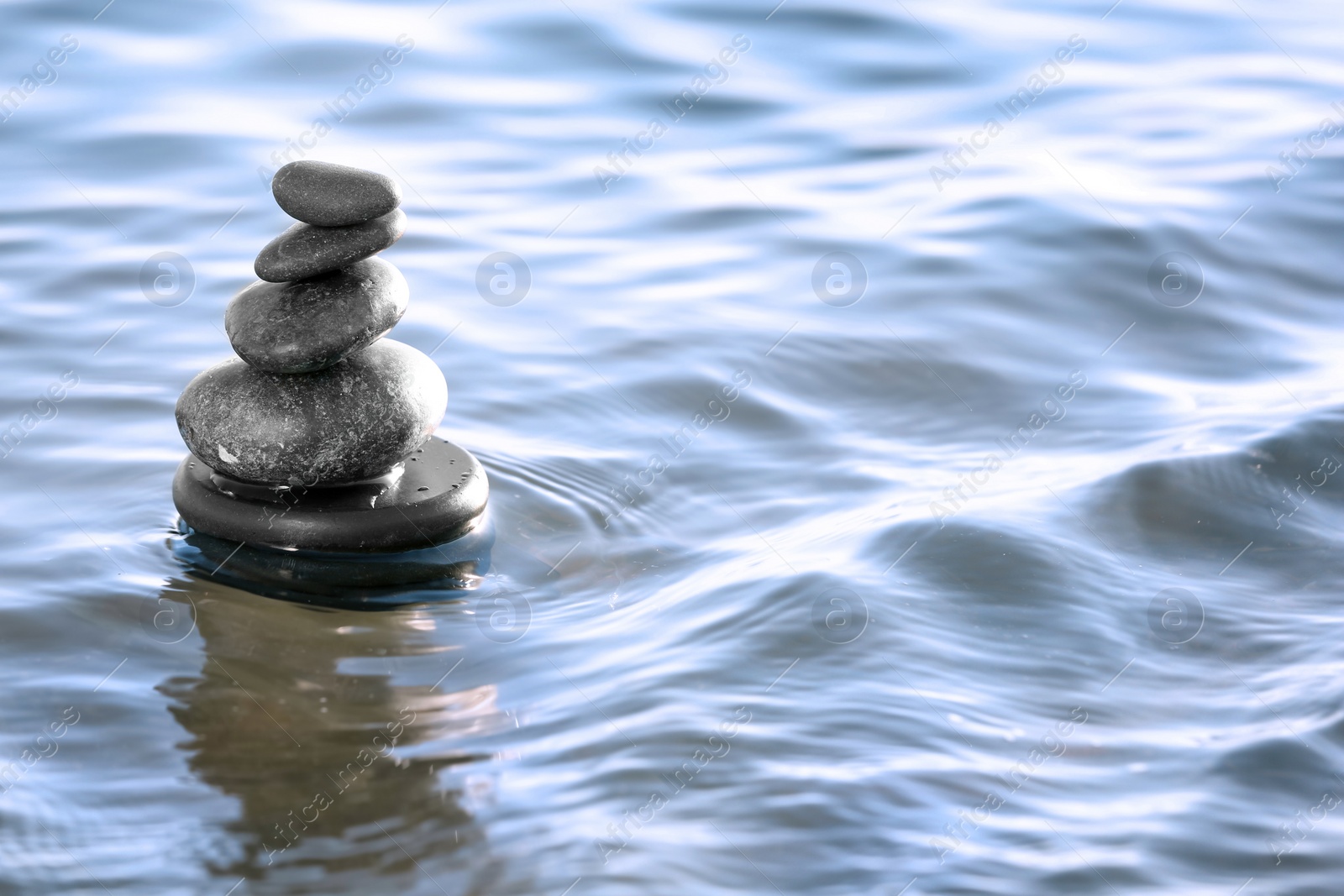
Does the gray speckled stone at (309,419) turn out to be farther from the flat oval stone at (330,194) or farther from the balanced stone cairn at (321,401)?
the flat oval stone at (330,194)

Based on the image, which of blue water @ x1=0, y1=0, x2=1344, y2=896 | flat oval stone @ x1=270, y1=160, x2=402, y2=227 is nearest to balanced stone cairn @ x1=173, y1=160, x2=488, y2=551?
flat oval stone @ x1=270, y1=160, x2=402, y2=227

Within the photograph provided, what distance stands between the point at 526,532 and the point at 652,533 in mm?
466

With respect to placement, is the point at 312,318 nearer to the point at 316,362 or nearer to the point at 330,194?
the point at 316,362

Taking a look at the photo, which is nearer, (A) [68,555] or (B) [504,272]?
(A) [68,555]

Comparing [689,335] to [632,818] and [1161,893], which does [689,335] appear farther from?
[1161,893]

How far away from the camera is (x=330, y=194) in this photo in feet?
14.3

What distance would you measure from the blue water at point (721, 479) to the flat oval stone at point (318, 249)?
42.5 inches

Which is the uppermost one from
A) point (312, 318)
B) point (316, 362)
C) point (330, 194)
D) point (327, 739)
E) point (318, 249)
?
point (330, 194)

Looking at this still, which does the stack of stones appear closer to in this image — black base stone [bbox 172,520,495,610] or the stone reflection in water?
black base stone [bbox 172,520,495,610]

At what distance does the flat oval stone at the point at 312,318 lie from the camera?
4379 mm

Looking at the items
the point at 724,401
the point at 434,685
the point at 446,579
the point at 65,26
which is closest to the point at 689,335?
the point at 724,401

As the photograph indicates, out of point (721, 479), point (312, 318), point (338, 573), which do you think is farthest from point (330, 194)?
point (721, 479)

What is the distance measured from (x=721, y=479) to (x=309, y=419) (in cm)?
168

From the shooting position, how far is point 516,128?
8914 millimetres
